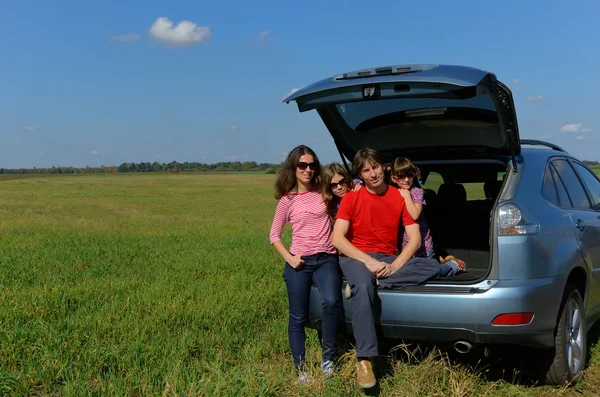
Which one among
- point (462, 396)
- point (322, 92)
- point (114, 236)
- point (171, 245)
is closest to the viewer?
point (462, 396)

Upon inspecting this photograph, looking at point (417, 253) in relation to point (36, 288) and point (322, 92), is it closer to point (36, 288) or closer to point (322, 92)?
point (322, 92)

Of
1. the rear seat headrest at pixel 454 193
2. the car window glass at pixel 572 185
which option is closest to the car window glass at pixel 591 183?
the car window glass at pixel 572 185

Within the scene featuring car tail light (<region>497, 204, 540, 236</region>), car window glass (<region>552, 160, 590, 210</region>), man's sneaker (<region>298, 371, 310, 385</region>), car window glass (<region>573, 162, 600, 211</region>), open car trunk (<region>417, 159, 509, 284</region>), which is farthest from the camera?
open car trunk (<region>417, 159, 509, 284</region>)

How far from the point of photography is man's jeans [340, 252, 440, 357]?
3822mm

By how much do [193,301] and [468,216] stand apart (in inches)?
113

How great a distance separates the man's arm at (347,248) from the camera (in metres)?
4.05

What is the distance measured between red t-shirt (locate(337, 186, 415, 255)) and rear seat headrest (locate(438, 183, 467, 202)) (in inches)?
57.8

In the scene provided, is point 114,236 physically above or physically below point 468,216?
below

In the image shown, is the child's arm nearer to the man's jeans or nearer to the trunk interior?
the man's jeans

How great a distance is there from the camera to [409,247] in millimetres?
4191

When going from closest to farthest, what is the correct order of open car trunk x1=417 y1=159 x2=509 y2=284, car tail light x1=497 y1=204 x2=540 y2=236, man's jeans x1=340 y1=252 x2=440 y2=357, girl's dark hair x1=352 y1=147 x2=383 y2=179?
1. car tail light x1=497 y1=204 x2=540 y2=236
2. man's jeans x1=340 y1=252 x2=440 y2=357
3. girl's dark hair x1=352 y1=147 x2=383 y2=179
4. open car trunk x1=417 y1=159 x2=509 y2=284

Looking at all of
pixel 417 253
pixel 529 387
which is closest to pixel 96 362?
pixel 417 253

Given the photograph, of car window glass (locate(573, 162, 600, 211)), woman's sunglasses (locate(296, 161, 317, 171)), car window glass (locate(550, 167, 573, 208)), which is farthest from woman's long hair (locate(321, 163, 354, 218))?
car window glass (locate(573, 162, 600, 211))

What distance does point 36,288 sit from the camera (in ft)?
21.6
